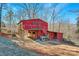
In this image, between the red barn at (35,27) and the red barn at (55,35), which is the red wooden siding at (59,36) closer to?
the red barn at (55,35)

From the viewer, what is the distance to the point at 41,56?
1816 mm

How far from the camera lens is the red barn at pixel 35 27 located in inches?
72.4

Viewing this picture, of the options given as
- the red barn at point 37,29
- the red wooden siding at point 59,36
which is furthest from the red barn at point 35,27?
the red wooden siding at point 59,36

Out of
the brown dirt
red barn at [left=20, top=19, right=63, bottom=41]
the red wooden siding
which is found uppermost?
red barn at [left=20, top=19, right=63, bottom=41]

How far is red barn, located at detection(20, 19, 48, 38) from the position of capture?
184 centimetres

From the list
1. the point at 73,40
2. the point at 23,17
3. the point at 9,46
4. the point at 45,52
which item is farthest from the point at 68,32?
the point at 9,46

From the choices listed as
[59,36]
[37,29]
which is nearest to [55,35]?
[59,36]

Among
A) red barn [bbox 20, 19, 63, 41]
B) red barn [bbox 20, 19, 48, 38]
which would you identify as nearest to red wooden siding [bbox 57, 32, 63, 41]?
red barn [bbox 20, 19, 63, 41]

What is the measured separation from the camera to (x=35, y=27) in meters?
1.85

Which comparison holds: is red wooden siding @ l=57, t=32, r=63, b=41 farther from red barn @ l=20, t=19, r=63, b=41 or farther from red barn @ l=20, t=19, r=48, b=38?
red barn @ l=20, t=19, r=48, b=38

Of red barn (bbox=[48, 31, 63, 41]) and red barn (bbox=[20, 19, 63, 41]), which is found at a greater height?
red barn (bbox=[20, 19, 63, 41])

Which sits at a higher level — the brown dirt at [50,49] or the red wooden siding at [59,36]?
the red wooden siding at [59,36]

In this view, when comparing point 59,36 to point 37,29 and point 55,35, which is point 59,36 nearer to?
point 55,35

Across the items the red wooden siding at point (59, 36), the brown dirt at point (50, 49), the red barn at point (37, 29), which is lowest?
the brown dirt at point (50, 49)
